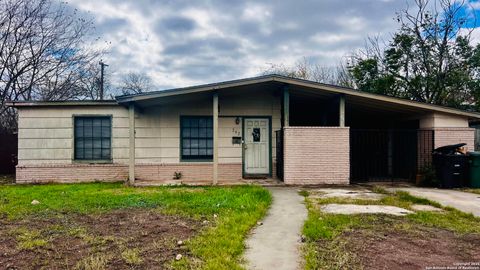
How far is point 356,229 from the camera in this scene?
4738mm

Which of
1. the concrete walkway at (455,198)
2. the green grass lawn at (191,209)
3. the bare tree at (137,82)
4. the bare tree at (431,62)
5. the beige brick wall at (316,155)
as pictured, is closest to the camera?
the green grass lawn at (191,209)

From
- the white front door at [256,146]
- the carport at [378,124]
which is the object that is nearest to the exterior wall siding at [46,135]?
the white front door at [256,146]

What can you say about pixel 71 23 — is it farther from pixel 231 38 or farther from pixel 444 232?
pixel 444 232

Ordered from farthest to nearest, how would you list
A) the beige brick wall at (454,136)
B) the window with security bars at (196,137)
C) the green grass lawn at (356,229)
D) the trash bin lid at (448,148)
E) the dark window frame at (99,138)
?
the window with security bars at (196,137) < the dark window frame at (99,138) < the beige brick wall at (454,136) < the trash bin lid at (448,148) < the green grass lawn at (356,229)

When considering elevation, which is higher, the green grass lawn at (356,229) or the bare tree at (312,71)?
the bare tree at (312,71)

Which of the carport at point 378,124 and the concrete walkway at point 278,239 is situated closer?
the concrete walkway at point 278,239

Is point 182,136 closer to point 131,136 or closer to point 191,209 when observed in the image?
point 131,136

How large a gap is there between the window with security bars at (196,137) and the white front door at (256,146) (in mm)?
1243

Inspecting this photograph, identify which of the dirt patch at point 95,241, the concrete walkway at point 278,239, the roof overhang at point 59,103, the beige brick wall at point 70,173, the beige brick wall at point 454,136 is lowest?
the concrete walkway at point 278,239

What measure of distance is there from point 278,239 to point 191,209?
7.11ft

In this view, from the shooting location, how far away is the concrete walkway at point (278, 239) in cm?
349

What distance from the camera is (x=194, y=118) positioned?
1116 cm

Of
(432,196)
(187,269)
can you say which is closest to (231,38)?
(432,196)

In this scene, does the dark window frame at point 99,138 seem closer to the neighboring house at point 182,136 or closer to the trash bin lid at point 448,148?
the neighboring house at point 182,136
